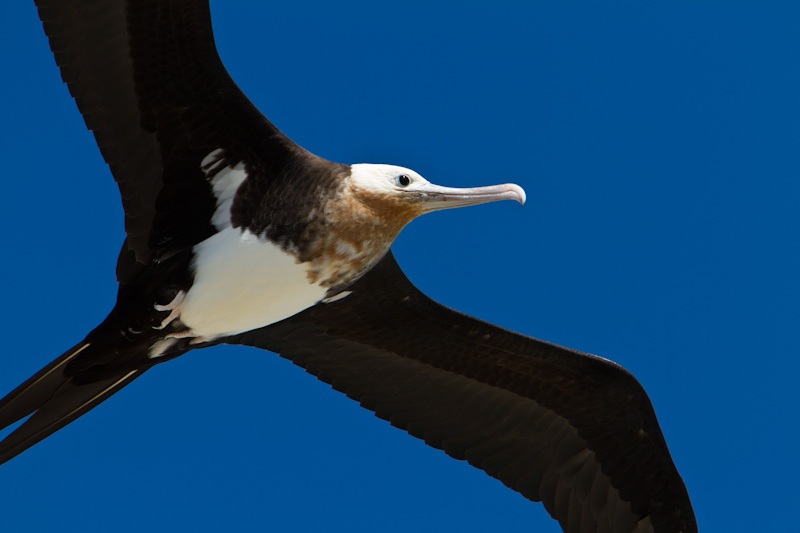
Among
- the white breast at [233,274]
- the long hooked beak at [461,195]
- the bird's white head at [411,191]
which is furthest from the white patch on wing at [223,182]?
the long hooked beak at [461,195]

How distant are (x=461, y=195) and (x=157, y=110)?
5.31 ft

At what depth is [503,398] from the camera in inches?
288

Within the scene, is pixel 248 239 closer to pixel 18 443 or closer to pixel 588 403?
pixel 18 443

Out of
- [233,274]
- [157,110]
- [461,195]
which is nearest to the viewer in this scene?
[157,110]

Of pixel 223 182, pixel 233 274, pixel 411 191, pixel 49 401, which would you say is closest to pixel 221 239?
pixel 233 274

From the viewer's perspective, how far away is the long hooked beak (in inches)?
245

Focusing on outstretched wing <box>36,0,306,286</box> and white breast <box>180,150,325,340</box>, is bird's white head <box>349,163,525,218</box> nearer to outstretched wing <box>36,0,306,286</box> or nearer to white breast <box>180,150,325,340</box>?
outstretched wing <box>36,0,306,286</box>

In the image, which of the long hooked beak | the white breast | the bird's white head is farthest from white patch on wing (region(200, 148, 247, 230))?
the long hooked beak

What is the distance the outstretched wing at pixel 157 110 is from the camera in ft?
19.0

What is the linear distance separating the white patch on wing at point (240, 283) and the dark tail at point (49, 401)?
537 millimetres

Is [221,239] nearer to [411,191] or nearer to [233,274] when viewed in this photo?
[233,274]

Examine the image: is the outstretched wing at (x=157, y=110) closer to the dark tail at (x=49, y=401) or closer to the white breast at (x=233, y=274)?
the white breast at (x=233, y=274)

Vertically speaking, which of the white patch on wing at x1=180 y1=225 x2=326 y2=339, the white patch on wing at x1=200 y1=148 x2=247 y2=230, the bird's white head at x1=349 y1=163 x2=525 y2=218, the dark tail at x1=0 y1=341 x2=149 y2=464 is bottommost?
the dark tail at x1=0 y1=341 x2=149 y2=464

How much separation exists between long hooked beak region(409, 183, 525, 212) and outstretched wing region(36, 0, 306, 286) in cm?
70
